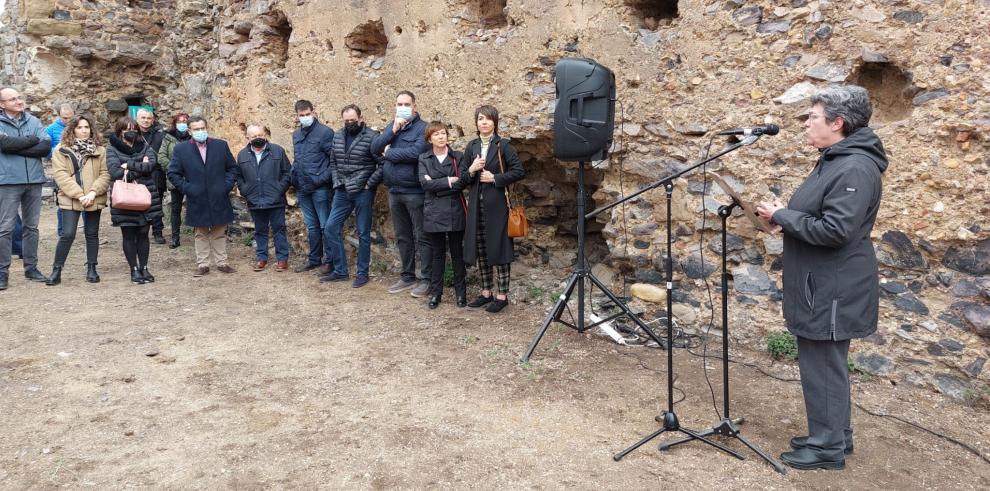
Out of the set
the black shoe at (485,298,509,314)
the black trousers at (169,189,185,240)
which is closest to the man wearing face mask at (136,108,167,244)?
the black trousers at (169,189,185,240)

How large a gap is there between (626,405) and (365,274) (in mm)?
3439

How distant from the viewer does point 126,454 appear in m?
3.19

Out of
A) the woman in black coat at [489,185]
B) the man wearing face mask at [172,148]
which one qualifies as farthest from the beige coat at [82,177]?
the woman in black coat at [489,185]

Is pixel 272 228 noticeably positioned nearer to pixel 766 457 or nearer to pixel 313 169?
pixel 313 169

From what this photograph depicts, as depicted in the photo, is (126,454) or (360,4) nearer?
(126,454)

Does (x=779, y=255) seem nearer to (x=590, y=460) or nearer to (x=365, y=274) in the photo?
(x=590, y=460)

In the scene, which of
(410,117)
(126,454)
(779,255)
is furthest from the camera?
(410,117)

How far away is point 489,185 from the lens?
17.3 ft

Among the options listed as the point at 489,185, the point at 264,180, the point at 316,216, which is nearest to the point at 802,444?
the point at 489,185

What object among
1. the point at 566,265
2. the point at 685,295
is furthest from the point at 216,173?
the point at 685,295

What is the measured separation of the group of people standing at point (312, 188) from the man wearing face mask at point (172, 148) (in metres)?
1.21

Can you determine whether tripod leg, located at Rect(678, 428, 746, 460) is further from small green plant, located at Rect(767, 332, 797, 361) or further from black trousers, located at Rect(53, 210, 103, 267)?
black trousers, located at Rect(53, 210, 103, 267)

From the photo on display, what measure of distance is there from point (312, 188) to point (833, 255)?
508 cm

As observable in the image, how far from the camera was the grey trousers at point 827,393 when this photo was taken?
2949mm
